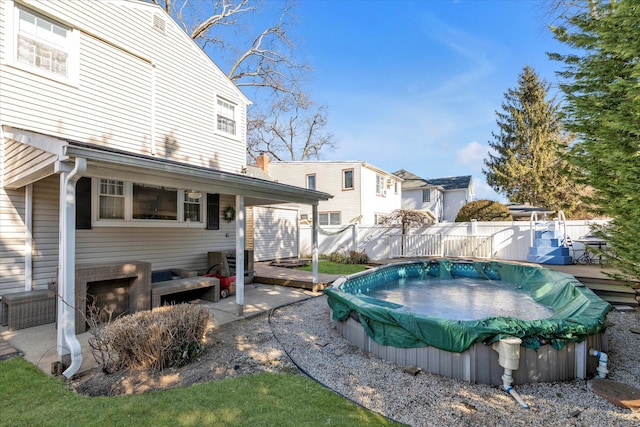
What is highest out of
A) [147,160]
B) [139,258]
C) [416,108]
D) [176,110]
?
[416,108]

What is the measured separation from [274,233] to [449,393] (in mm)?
11962

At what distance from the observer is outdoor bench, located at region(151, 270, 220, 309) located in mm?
5930

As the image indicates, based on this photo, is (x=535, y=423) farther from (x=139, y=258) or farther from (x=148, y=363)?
(x=139, y=258)

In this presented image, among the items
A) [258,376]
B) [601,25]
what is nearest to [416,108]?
[601,25]

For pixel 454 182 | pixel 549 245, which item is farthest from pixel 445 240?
pixel 454 182

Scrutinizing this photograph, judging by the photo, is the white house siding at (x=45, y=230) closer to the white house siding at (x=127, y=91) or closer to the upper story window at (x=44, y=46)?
the white house siding at (x=127, y=91)

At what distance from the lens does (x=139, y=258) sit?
7043 millimetres

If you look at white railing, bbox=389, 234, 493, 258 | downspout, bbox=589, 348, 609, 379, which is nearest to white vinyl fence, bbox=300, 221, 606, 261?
white railing, bbox=389, 234, 493, 258

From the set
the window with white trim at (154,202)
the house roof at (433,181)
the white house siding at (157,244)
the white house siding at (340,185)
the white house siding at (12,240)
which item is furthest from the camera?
the house roof at (433,181)

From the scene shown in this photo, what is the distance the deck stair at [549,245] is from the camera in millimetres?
10682

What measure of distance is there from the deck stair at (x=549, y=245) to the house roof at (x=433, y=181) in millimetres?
13175

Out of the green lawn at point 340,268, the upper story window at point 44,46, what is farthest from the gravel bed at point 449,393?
the upper story window at point 44,46

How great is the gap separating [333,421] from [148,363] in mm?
2337

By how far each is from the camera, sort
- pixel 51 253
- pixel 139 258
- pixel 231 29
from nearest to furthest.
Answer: pixel 51 253, pixel 139 258, pixel 231 29
